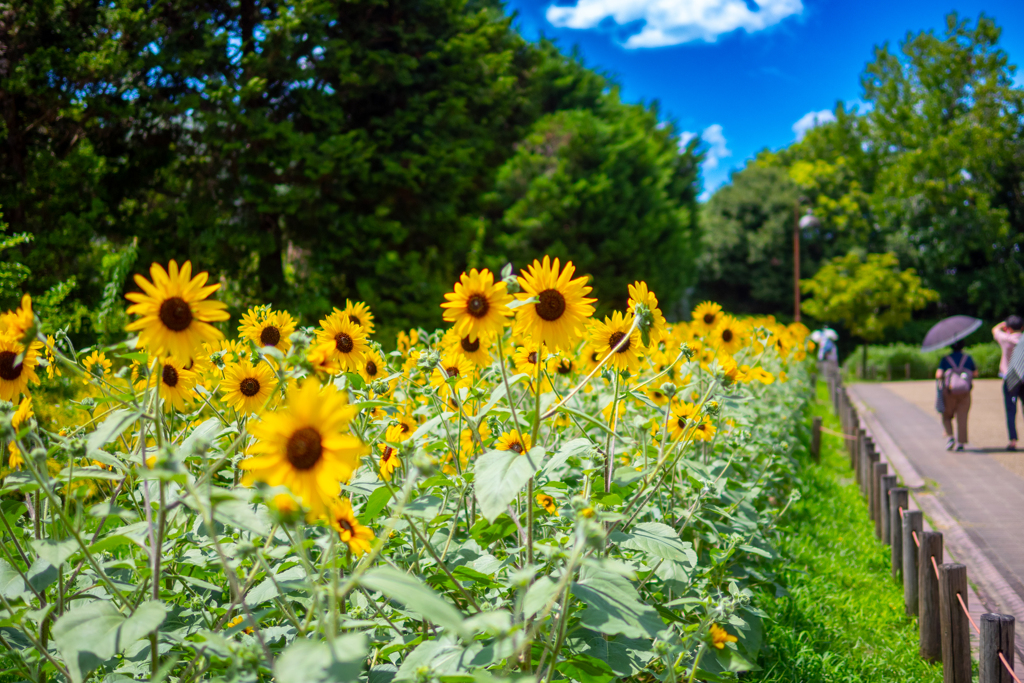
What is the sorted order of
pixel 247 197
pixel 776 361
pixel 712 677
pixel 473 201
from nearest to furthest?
pixel 712 677
pixel 776 361
pixel 247 197
pixel 473 201

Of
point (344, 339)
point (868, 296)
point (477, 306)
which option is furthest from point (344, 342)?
point (868, 296)

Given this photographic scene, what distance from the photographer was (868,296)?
24.9m

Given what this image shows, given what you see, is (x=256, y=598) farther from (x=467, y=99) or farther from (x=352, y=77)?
(x=467, y=99)

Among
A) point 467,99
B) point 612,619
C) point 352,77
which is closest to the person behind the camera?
point 612,619

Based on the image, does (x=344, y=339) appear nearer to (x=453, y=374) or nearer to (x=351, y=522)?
(x=453, y=374)

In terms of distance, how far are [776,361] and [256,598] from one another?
7945 mm

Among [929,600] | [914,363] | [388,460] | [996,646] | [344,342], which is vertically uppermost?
[914,363]

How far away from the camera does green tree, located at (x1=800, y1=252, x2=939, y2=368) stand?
24.7 m

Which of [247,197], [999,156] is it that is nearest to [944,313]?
[999,156]

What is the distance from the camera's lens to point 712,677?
72.0 inches

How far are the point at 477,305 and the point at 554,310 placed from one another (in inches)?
8.5

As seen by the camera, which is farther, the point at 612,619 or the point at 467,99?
the point at 467,99

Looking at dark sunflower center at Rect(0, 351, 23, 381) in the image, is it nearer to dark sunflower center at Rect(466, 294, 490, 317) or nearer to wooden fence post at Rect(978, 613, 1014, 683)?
dark sunflower center at Rect(466, 294, 490, 317)

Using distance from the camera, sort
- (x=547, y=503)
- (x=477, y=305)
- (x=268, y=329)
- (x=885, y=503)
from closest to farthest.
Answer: (x=477, y=305), (x=547, y=503), (x=268, y=329), (x=885, y=503)
